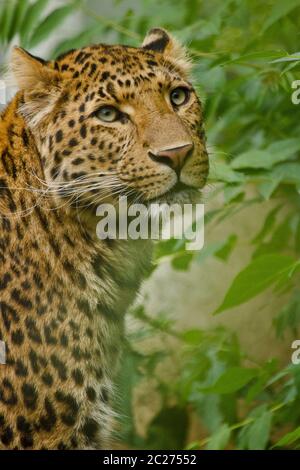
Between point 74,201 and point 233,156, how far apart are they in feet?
5.50

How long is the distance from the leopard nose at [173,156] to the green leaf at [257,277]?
1.66 feet

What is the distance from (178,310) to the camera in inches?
306

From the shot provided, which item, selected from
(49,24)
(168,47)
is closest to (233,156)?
(168,47)

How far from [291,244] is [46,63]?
10.2ft

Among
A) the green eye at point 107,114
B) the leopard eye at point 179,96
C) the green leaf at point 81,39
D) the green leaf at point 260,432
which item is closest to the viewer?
the green eye at point 107,114

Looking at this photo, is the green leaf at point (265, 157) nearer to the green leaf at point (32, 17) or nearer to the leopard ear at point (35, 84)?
the leopard ear at point (35, 84)

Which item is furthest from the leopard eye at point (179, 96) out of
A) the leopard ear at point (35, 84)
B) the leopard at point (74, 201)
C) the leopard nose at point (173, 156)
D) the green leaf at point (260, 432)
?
the green leaf at point (260, 432)

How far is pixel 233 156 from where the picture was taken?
228 inches

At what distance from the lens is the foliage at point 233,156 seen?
470 cm

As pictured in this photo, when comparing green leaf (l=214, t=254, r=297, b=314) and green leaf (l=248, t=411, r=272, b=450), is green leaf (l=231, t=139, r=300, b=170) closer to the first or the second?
green leaf (l=214, t=254, r=297, b=314)

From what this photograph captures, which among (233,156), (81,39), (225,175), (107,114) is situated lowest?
(225,175)

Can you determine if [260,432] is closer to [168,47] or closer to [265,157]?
[265,157]

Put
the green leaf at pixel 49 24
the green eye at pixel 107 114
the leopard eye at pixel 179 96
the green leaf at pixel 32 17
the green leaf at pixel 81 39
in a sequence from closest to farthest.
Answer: the green eye at pixel 107 114, the leopard eye at pixel 179 96, the green leaf at pixel 49 24, the green leaf at pixel 32 17, the green leaf at pixel 81 39
